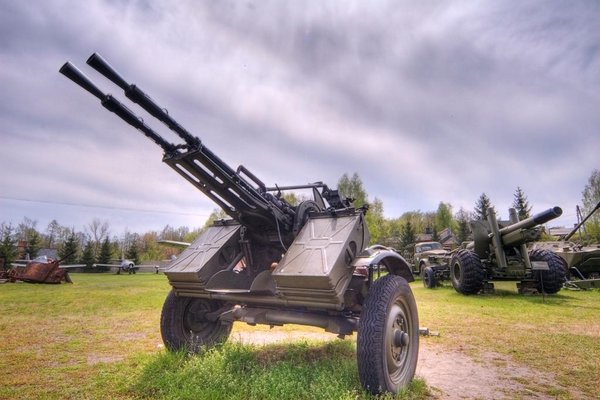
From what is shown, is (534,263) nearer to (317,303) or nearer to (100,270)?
(317,303)

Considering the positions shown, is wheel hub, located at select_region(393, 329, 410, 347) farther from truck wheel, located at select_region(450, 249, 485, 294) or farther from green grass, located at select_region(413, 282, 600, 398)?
truck wheel, located at select_region(450, 249, 485, 294)

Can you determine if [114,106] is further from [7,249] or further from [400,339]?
[7,249]

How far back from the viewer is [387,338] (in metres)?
3.50

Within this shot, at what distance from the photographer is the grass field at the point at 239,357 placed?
358 cm

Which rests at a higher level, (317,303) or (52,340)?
(317,303)

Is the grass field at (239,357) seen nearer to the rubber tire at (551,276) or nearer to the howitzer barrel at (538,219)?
the rubber tire at (551,276)

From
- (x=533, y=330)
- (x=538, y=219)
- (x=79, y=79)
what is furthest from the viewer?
(x=538, y=219)

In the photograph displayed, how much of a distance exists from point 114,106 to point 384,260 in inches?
122

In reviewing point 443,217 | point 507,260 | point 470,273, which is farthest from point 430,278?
point 443,217

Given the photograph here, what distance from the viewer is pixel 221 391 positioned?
3.51 m

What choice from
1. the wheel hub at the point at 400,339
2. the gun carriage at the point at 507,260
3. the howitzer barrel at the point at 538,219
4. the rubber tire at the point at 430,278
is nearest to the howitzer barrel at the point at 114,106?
the wheel hub at the point at 400,339

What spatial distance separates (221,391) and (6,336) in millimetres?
4780

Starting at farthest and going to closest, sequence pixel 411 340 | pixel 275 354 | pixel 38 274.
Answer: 1. pixel 38 274
2. pixel 275 354
3. pixel 411 340

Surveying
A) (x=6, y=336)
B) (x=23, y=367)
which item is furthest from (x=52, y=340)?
(x=23, y=367)
